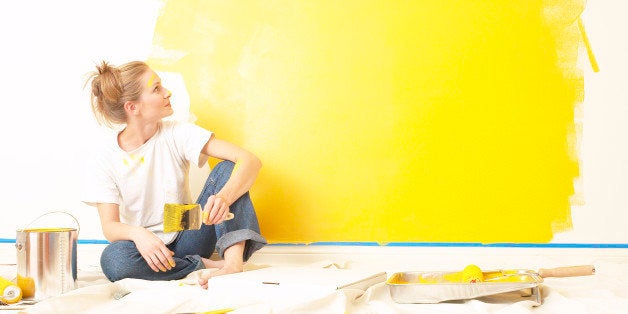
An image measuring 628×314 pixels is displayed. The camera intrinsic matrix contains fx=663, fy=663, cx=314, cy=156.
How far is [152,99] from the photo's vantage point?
2051 mm

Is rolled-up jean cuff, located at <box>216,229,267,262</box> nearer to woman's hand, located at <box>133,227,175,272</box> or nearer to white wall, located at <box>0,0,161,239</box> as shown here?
woman's hand, located at <box>133,227,175,272</box>

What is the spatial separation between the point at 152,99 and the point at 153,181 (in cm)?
26

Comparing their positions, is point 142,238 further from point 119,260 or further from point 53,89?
point 53,89

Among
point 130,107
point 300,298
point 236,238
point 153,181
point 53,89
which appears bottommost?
point 300,298

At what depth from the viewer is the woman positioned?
75.9 inches

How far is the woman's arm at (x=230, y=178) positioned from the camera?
1.81 metres

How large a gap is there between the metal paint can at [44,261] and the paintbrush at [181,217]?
258mm

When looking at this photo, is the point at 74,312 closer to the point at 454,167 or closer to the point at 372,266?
the point at 372,266

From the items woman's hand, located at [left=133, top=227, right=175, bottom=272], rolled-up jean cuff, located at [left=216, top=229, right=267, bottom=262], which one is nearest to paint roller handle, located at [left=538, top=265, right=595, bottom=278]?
rolled-up jean cuff, located at [left=216, top=229, right=267, bottom=262]

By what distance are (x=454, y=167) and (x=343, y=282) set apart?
0.82 meters

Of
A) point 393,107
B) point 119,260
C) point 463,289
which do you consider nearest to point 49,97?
point 119,260

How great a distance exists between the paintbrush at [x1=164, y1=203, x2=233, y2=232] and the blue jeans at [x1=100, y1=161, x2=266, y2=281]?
0.15 meters

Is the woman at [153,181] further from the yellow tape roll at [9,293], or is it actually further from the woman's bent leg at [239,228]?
the yellow tape roll at [9,293]

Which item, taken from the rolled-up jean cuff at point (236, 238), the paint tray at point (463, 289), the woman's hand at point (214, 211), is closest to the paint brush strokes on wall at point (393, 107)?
the rolled-up jean cuff at point (236, 238)
